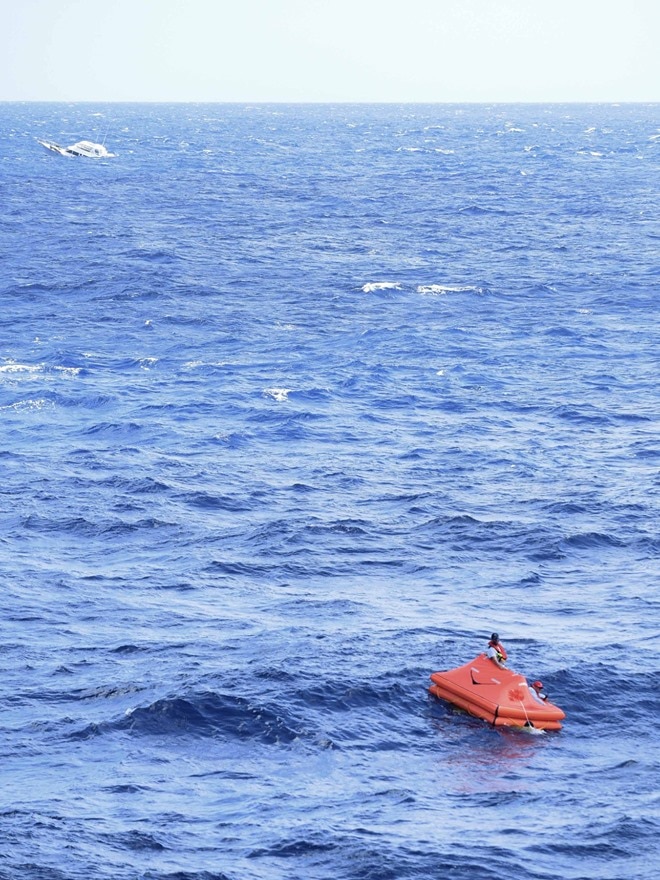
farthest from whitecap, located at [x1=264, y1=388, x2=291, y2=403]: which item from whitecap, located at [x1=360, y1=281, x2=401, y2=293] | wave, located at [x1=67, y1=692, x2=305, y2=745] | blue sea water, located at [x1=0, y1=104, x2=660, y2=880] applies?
wave, located at [x1=67, y1=692, x2=305, y2=745]

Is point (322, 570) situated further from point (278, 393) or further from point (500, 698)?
point (278, 393)

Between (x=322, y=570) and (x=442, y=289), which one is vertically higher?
(x=442, y=289)

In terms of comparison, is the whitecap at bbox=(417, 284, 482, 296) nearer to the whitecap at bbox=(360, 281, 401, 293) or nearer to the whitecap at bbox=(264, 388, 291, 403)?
the whitecap at bbox=(360, 281, 401, 293)

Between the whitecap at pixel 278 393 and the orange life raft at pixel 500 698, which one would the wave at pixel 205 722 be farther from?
the whitecap at pixel 278 393

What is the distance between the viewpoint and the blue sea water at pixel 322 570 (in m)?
31.6

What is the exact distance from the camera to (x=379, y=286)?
98312mm

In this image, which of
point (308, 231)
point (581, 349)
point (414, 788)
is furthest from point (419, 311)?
point (414, 788)

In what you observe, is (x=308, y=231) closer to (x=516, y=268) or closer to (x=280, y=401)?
(x=516, y=268)

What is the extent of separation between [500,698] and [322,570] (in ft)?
40.2

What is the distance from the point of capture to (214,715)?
36.9 m

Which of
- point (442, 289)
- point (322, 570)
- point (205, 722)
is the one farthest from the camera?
point (442, 289)

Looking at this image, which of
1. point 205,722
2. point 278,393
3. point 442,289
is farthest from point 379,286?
point 205,722

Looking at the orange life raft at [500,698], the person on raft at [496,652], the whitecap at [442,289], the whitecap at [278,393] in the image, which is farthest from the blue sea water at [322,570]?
the person on raft at [496,652]

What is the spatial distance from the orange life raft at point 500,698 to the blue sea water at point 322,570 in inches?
18.1
